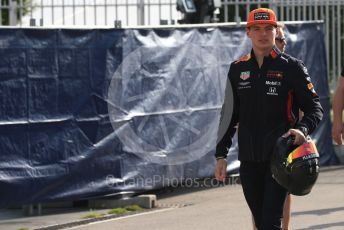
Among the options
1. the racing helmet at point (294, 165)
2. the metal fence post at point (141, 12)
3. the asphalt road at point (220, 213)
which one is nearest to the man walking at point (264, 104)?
the racing helmet at point (294, 165)

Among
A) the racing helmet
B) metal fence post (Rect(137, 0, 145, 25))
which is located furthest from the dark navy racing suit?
metal fence post (Rect(137, 0, 145, 25))

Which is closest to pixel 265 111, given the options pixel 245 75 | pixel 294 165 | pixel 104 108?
pixel 245 75

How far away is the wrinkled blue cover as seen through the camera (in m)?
10.5

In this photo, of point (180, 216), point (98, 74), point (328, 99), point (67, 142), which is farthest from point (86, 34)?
point (328, 99)

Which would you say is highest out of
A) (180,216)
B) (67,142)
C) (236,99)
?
(236,99)

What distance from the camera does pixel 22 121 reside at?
10.5m

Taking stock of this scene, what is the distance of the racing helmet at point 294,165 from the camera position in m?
6.68

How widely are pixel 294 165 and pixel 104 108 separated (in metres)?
4.83

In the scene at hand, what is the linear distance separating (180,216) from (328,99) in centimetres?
502

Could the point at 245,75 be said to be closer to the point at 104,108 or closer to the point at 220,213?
the point at 220,213

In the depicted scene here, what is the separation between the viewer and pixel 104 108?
1126 cm

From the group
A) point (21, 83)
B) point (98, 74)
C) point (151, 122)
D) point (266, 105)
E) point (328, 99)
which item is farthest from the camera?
point (328, 99)

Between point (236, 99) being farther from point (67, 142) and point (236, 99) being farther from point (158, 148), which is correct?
point (158, 148)

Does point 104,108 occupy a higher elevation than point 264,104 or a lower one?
lower
